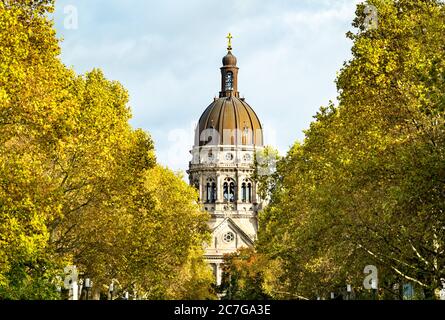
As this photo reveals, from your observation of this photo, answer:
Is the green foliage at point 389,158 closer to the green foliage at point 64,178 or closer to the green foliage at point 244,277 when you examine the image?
the green foliage at point 64,178

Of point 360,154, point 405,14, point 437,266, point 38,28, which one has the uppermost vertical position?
point 405,14

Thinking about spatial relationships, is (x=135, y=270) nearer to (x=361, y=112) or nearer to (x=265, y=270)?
(x=361, y=112)

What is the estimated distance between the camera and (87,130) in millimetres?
43469

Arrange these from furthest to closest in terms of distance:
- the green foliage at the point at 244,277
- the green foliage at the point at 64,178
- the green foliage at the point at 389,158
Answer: the green foliage at the point at 244,277
the green foliage at the point at 389,158
the green foliage at the point at 64,178

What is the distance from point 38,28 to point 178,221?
106 feet

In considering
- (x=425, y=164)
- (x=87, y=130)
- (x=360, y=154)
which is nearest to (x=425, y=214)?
(x=425, y=164)

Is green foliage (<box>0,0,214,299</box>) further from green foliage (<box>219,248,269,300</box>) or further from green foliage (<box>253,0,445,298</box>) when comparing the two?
green foliage (<box>219,248,269,300</box>)

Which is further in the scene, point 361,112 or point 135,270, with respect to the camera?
point 135,270

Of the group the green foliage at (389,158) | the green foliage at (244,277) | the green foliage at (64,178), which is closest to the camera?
the green foliage at (64,178)

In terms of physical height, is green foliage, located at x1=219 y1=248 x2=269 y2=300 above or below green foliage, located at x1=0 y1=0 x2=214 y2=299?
above

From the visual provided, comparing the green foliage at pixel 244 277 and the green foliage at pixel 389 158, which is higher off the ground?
the green foliage at pixel 244 277

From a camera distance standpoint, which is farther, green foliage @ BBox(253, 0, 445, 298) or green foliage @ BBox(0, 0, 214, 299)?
green foliage @ BBox(253, 0, 445, 298)

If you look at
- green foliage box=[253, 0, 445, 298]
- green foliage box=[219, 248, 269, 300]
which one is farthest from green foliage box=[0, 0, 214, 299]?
green foliage box=[219, 248, 269, 300]

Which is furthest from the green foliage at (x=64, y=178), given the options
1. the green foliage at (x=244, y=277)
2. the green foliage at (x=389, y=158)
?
the green foliage at (x=244, y=277)
